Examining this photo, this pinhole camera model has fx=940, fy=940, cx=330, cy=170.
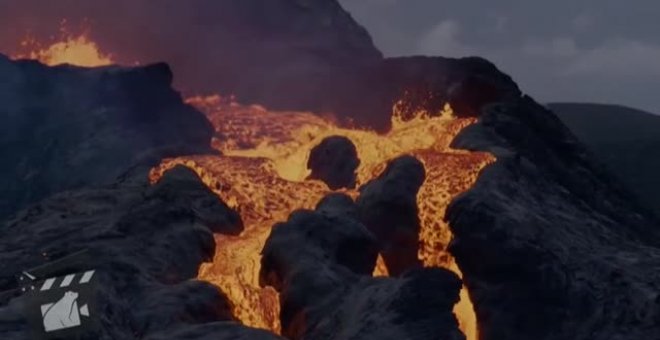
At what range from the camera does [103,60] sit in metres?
59.0

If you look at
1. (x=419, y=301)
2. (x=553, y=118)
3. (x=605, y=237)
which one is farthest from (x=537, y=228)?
(x=553, y=118)

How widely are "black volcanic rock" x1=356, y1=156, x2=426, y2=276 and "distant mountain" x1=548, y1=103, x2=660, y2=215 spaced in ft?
100

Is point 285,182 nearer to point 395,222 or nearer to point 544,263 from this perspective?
point 395,222

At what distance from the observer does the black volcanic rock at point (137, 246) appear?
23.1 m

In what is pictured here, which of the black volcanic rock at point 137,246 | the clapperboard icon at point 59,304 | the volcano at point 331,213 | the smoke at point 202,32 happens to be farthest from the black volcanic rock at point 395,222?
the smoke at point 202,32

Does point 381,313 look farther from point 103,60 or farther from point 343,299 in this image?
point 103,60

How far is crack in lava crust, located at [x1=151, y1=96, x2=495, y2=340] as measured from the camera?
29141 millimetres

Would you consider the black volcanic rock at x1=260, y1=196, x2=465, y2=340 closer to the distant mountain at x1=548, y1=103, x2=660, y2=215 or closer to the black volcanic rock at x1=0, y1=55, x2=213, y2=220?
the black volcanic rock at x1=0, y1=55, x2=213, y2=220

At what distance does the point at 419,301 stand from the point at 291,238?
5840 millimetres

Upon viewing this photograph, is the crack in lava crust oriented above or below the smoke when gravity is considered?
below

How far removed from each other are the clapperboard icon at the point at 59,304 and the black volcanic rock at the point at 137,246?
7.88 meters

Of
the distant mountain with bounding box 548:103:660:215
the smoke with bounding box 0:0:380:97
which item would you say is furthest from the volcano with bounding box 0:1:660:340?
the distant mountain with bounding box 548:103:660:215

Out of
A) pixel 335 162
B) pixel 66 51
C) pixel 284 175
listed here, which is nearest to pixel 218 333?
pixel 335 162

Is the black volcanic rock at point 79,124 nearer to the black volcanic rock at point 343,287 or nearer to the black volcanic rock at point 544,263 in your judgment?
the black volcanic rock at point 343,287
